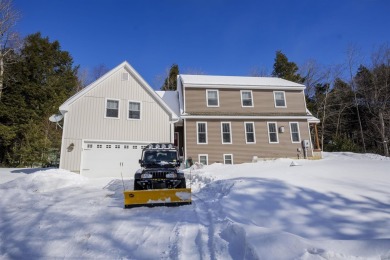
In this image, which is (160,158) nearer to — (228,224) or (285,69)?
(228,224)

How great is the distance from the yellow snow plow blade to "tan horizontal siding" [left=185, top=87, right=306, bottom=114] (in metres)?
12.6

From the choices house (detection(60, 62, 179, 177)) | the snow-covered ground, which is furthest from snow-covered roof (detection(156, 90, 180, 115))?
the snow-covered ground

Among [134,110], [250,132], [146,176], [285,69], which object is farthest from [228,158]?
[285,69]

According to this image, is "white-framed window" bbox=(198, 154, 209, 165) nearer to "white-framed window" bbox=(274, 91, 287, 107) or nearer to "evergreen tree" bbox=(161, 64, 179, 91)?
"white-framed window" bbox=(274, 91, 287, 107)

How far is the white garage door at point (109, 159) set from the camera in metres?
12.8

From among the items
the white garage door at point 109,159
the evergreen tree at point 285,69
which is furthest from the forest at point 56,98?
the white garage door at point 109,159

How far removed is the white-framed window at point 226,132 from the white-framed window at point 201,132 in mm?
1509

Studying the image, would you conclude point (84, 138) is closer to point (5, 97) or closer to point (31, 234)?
point (31, 234)

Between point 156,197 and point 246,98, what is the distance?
15.4 m

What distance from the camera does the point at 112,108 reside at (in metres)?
14.1

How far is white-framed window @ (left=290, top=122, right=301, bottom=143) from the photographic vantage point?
19.0 metres

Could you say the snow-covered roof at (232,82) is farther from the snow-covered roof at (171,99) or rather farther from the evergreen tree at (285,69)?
the evergreen tree at (285,69)

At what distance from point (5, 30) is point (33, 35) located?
328 centimetres

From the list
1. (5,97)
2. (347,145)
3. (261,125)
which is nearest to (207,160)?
(261,125)
